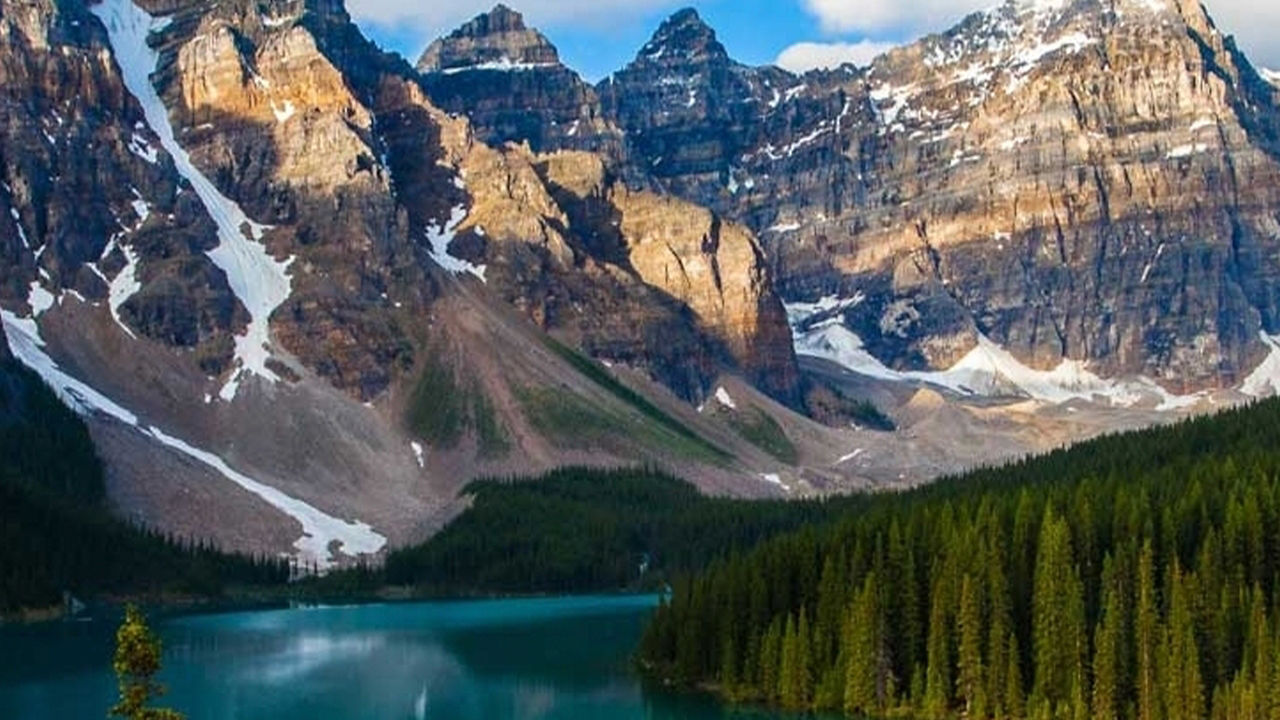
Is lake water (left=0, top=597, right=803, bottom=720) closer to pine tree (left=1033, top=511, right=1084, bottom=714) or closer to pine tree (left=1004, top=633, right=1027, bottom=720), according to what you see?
pine tree (left=1004, top=633, right=1027, bottom=720)

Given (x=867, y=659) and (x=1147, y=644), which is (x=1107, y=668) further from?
(x=867, y=659)

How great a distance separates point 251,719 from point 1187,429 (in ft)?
281

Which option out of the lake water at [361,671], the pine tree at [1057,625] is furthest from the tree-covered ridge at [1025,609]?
the lake water at [361,671]

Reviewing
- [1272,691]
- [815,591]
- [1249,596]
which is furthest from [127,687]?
[815,591]

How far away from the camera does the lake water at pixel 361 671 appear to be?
117 m

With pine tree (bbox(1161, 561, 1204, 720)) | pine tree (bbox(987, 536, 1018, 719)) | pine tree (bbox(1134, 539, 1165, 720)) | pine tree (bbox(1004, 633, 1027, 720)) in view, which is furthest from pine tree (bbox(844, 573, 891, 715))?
pine tree (bbox(1161, 561, 1204, 720))

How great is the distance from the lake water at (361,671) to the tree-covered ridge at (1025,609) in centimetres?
657

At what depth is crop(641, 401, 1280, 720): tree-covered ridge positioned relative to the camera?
10069 cm

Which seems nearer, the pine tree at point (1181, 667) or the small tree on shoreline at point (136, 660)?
the small tree on shoreline at point (136, 660)

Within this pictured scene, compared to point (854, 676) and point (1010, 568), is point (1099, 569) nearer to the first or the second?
point (1010, 568)

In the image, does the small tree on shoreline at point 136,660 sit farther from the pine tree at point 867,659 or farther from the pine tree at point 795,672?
the pine tree at point 795,672

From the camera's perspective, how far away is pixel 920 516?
4993 inches

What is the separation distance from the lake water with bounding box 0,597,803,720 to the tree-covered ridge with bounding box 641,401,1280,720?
657cm

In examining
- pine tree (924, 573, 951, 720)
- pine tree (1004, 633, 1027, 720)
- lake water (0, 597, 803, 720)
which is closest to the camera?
pine tree (1004, 633, 1027, 720)
